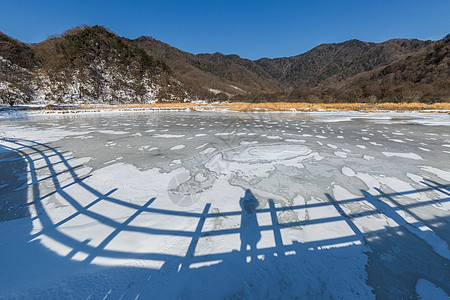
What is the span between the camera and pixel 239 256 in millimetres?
1650

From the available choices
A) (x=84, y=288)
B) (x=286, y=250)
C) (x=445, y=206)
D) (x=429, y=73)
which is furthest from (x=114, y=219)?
(x=429, y=73)

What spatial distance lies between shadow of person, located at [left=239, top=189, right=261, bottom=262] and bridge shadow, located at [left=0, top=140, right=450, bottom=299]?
0.04 ft

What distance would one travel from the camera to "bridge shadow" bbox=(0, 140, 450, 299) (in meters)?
1.38

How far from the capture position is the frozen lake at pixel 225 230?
1.41 metres

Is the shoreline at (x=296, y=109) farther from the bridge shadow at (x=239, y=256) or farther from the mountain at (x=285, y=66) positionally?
A: the mountain at (x=285, y=66)

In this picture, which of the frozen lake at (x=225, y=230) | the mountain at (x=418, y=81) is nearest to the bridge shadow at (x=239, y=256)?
the frozen lake at (x=225, y=230)

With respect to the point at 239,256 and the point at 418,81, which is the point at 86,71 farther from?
the point at 418,81

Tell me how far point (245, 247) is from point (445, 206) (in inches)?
111

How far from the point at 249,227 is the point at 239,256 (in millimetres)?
382

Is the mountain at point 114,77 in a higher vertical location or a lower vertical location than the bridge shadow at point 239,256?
higher

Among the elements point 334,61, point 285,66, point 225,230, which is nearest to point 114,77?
point 225,230

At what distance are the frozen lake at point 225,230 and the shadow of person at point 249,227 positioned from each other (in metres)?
Result: 0.01

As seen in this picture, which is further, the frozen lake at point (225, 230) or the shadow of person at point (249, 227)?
the shadow of person at point (249, 227)

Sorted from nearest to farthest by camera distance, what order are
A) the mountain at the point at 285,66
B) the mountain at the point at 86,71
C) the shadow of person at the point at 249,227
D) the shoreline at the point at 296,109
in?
the shadow of person at the point at 249,227
the shoreline at the point at 296,109
the mountain at the point at 86,71
the mountain at the point at 285,66
